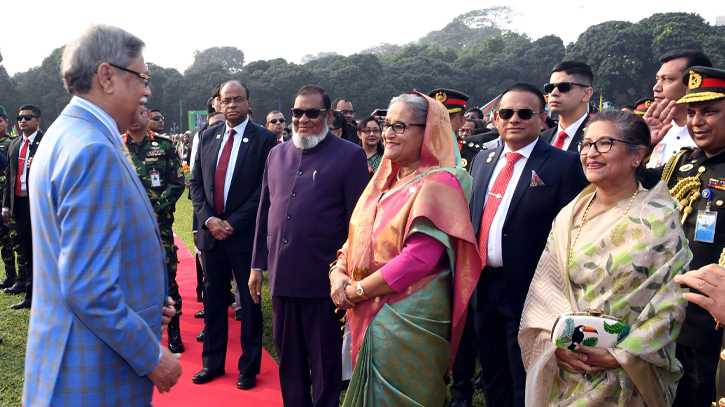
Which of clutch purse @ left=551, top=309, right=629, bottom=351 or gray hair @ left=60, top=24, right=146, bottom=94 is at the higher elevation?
gray hair @ left=60, top=24, right=146, bottom=94

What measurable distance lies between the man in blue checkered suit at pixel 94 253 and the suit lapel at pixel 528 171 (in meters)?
2.01

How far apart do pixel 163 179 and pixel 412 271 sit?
347 cm

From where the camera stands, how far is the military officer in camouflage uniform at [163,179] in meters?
4.91

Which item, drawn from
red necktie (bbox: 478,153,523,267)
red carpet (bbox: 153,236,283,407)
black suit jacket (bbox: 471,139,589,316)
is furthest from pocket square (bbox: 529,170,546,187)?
red carpet (bbox: 153,236,283,407)

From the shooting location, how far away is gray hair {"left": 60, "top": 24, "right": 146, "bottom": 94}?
74.5 inches

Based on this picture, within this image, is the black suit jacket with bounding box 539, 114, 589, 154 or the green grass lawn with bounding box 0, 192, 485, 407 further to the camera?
the green grass lawn with bounding box 0, 192, 485, 407

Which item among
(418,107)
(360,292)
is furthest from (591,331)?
(418,107)

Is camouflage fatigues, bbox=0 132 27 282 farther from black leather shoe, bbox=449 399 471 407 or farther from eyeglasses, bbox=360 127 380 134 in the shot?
black leather shoe, bbox=449 399 471 407

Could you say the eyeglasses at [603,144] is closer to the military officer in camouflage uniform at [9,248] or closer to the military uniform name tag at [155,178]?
the military uniform name tag at [155,178]

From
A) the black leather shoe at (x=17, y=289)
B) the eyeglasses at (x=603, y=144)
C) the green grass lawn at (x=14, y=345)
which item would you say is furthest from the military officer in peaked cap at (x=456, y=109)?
the black leather shoe at (x=17, y=289)

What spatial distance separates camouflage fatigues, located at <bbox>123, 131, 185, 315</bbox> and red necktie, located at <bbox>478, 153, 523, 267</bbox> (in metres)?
3.04

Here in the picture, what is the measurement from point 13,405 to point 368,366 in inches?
116

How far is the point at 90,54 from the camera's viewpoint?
1.89 meters

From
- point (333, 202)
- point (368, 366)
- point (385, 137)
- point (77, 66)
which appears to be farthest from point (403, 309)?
point (77, 66)
